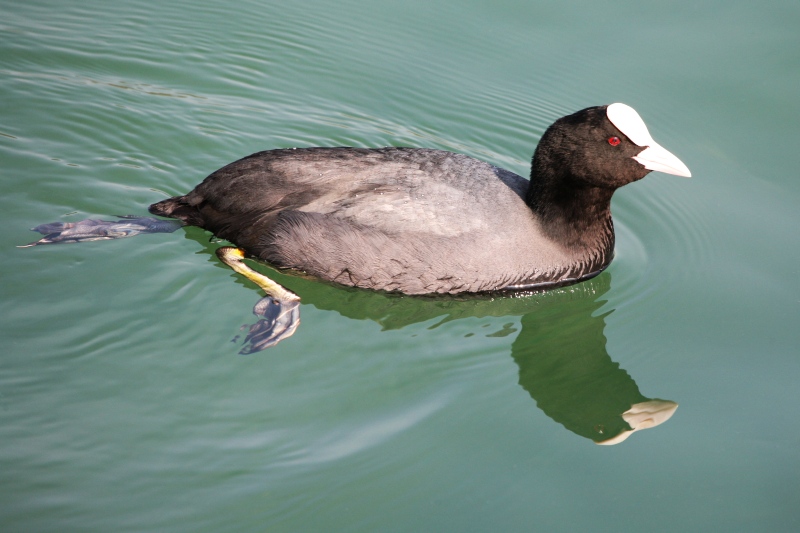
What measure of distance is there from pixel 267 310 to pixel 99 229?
1149 mm

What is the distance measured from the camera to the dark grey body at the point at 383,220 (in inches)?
179

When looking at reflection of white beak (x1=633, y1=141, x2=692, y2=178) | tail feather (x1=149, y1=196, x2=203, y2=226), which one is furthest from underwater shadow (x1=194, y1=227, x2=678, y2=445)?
reflection of white beak (x1=633, y1=141, x2=692, y2=178)

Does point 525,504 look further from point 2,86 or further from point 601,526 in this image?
point 2,86

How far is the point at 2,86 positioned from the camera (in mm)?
5820

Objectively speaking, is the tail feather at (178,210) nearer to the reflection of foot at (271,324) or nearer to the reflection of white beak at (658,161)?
the reflection of foot at (271,324)

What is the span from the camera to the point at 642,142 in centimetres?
473

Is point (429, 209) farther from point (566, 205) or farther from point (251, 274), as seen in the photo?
point (251, 274)

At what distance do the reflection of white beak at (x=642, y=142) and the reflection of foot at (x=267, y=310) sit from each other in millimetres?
2030

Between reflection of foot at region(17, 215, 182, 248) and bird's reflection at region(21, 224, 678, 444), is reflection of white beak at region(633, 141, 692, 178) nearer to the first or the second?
bird's reflection at region(21, 224, 678, 444)

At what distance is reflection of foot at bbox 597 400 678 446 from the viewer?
3980 mm

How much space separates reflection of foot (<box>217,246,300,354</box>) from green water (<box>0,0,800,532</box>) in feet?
0.19

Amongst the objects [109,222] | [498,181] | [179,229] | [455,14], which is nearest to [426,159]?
[498,181]

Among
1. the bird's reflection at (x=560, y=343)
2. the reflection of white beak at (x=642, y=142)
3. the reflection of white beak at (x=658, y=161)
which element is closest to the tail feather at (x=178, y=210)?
the bird's reflection at (x=560, y=343)

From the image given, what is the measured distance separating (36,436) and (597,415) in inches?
99.4
